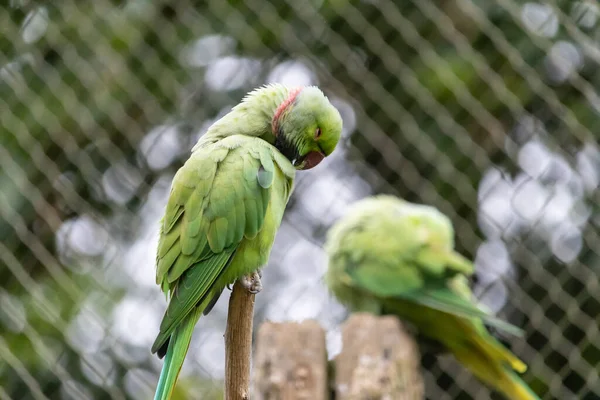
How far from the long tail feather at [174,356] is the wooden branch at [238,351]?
0.19 feet

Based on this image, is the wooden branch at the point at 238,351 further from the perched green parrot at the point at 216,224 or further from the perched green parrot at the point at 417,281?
the perched green parrot at the point at 417,281

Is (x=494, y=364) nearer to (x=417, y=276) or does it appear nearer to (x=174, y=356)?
(x=417, y=276)

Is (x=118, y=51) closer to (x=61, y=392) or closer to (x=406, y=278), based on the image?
(x=61, y=392)

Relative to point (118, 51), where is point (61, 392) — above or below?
below

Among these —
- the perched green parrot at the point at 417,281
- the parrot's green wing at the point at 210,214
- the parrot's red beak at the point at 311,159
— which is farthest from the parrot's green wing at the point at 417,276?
the parrot's green wing at the point at 210,214

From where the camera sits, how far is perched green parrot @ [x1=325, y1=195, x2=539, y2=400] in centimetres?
141

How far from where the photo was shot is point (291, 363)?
988 mm

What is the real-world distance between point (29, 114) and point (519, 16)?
3.89 feet

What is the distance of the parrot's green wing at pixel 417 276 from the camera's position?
55.4 inches

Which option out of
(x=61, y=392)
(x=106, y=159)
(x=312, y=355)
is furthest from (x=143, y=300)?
(x=312, y=355)

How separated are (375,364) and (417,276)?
0.46 m

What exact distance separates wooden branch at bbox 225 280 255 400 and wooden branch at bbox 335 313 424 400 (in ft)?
0.39

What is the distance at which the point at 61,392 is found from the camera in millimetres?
1895

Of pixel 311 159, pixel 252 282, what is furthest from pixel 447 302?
pixel 252 282
